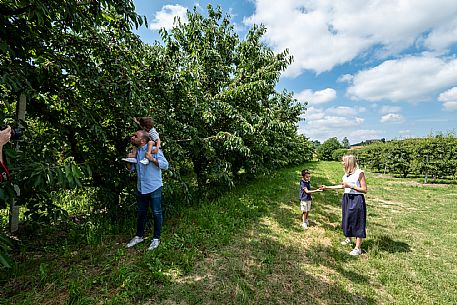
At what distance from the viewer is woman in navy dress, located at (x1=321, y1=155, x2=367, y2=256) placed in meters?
3.91

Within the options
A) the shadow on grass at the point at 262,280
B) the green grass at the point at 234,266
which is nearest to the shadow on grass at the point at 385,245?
the green grass at the point at 234,266

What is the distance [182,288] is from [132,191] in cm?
240

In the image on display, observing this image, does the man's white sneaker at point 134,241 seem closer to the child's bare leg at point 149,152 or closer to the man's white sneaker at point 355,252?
the child's bare leg at point 149,152

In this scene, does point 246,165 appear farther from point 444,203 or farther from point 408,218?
point 444,203

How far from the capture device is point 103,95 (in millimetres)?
3871

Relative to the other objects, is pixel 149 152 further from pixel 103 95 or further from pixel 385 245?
pixel 385 245

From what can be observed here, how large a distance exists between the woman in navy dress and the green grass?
335 mm

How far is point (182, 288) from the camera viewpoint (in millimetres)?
2775

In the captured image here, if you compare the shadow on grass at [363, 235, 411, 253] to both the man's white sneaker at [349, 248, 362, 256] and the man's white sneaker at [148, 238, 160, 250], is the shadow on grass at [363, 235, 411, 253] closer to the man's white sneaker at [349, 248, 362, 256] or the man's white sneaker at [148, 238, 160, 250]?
the man's white sneaker at [349, 248, 362, 256]

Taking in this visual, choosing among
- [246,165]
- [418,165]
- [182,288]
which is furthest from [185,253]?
[418,165]

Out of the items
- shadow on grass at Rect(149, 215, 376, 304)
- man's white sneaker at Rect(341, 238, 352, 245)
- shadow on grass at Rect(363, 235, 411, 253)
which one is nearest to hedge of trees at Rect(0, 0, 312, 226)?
shadow on grass at Rect(149, 215, 376, 304)

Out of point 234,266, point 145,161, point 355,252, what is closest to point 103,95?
point 145,161

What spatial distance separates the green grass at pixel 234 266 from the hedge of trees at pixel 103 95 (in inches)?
28.0

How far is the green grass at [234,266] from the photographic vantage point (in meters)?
2.66
